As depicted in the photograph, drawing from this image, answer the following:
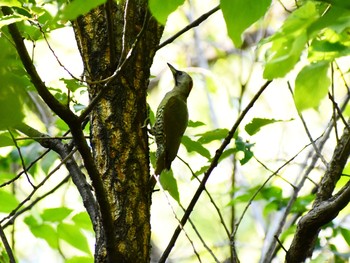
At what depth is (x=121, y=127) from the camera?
61.2 inches

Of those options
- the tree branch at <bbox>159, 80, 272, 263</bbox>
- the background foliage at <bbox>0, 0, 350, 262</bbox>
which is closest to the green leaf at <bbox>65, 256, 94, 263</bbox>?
the background foliage at <bbox>0, 0, 350, 262</bbox>

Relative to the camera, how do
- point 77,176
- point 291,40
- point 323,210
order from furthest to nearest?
point 77,176, point 323,210, point 291,40

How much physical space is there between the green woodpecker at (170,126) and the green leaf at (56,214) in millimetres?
378

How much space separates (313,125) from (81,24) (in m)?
3.42

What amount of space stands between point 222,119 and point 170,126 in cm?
273

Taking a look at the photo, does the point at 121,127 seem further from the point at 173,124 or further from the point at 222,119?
the point at 222,119

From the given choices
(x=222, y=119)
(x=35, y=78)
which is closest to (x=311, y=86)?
(x=35, y=78)

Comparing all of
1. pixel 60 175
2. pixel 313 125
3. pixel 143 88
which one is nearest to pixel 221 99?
pixel 313 125

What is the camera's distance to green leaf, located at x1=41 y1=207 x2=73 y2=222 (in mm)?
2119

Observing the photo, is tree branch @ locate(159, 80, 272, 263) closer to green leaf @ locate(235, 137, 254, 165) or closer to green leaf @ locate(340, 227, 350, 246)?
green leaf @ locate(235, 137, 254, 165)

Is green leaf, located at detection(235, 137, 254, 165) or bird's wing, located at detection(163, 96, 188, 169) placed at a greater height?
bird's wing, located at detection(163, 96, 188, 169)

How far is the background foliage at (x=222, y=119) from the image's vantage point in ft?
2.19

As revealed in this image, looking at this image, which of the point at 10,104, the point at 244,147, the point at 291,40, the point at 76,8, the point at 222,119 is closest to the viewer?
the point at 10,104

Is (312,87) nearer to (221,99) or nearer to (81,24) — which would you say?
(81,24)
